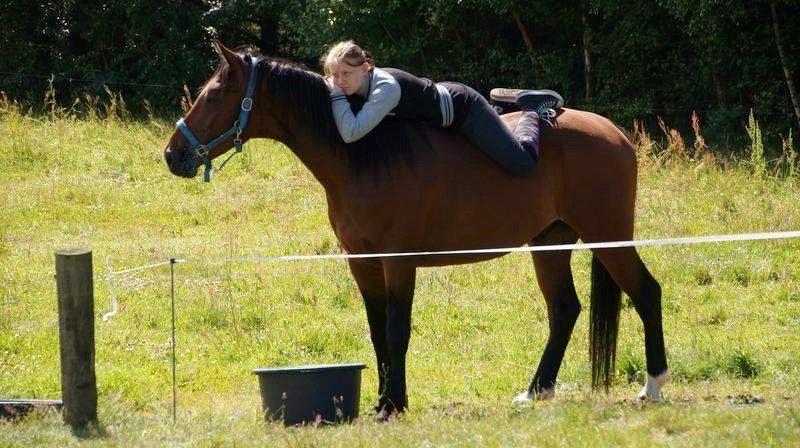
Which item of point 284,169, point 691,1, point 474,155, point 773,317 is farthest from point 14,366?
point 691,1

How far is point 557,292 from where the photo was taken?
7.36m

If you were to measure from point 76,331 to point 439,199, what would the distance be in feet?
7.10

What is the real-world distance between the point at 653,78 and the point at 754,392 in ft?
42.0

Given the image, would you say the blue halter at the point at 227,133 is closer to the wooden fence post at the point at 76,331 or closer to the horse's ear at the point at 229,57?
the horse's ear at the point at 229,57

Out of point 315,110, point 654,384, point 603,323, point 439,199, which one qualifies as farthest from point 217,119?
point 654,384

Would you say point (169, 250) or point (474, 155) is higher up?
point (474, 155)

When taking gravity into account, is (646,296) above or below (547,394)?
above

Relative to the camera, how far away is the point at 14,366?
26.6 feet

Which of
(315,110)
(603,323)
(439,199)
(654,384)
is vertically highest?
(315,110)

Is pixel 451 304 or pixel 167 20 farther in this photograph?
pixel 167 20

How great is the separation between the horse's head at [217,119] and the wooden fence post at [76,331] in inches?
30.5

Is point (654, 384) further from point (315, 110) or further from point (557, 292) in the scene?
point (315, 110)

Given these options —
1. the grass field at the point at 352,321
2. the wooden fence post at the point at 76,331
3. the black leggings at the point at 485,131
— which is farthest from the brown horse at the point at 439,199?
the wooden fence post at the point at 76,331

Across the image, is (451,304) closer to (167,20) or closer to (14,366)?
(14,366)
